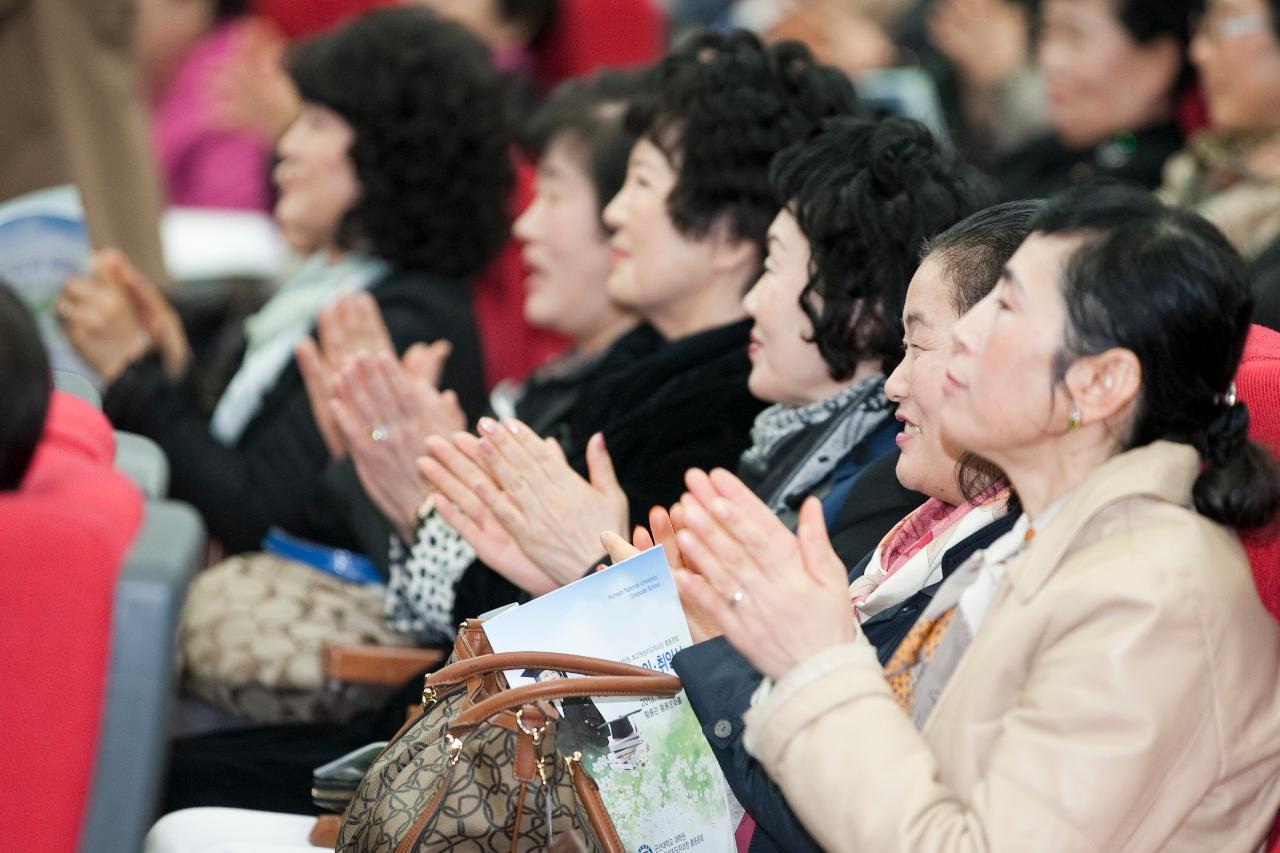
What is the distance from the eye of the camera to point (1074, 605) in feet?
4.27

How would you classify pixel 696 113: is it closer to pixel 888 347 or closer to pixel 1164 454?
pixel 888 347

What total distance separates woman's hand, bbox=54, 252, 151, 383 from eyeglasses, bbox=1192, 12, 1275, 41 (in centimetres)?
240

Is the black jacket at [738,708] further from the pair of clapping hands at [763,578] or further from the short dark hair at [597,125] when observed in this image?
the short dark hair at [597,125]

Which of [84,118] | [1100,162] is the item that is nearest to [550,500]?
[84,118]

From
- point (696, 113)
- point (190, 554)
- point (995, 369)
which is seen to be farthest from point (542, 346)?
point (995, 369)

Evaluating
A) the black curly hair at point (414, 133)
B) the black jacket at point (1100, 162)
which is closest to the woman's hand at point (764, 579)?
the black curly hair at point (414, 133)

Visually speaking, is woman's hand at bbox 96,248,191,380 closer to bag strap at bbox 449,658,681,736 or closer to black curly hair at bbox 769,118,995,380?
black curly hair at bbox 769,118,995,380

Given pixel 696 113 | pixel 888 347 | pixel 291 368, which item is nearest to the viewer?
pixel 888 347

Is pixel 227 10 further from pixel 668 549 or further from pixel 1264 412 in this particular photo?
pixel 1264 412

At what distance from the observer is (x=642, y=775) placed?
5.32ft

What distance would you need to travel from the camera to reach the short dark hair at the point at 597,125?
2.96 meters

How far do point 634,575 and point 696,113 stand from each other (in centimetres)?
109

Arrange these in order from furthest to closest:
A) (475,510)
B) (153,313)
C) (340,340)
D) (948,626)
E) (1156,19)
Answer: (1156,19), (153,313), (340,340), (475,510), (948,626)

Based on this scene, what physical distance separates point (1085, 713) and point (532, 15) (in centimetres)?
388
